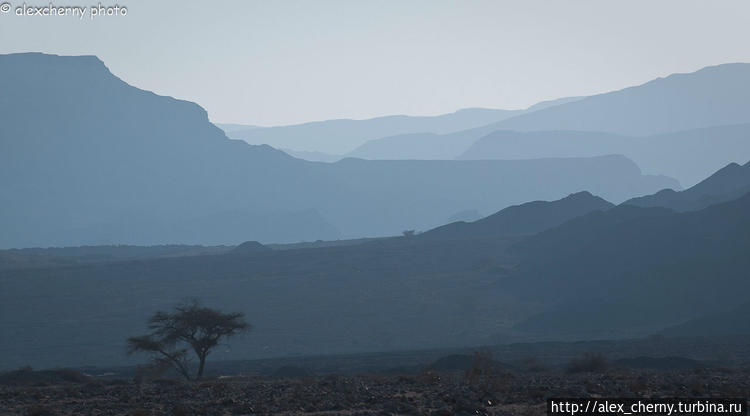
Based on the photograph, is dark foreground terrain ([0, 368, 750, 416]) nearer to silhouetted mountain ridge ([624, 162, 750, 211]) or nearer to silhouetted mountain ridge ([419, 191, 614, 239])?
silhouetted mountain ridge ([624, 162, 750, 211])

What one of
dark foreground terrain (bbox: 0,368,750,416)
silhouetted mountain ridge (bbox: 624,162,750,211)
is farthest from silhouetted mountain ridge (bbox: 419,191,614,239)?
dark foreground terrain (bbox: 0,368,750,416)

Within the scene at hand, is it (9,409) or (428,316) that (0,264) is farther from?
(9,409)

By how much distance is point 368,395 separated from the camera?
85.2 feet

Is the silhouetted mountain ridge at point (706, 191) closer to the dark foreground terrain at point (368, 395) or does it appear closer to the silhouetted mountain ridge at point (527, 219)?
the silhouetted mountain ridge at point (527, 219)

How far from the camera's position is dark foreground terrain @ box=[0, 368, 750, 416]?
909 inches

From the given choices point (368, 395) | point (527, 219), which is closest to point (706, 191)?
point (527, 219)

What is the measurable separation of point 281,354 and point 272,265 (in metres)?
33.3

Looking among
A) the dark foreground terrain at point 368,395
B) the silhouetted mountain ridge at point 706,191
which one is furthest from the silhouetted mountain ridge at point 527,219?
the dark foreground terrain at point 368,395

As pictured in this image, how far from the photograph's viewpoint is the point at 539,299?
7906cm

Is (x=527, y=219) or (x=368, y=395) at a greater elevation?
(x=527, y=219)

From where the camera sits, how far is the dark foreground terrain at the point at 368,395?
23094mm

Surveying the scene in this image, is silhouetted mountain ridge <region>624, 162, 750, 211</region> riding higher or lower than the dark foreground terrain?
higher

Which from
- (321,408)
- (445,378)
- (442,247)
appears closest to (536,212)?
(442,247)

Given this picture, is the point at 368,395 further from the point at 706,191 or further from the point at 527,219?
the point at 706,191
